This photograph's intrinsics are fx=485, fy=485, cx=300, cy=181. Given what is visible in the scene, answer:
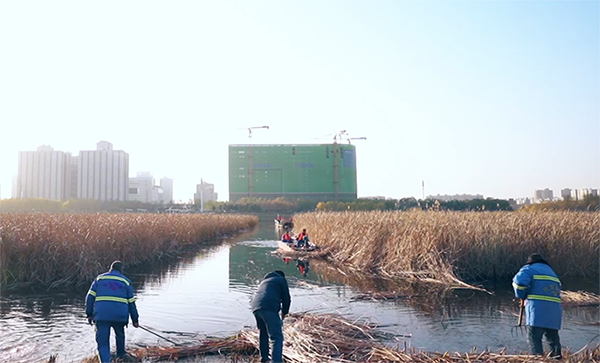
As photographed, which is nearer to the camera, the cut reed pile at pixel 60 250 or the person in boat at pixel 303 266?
the cut reed pile at pixel 60 250

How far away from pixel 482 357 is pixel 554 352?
57.3 inches

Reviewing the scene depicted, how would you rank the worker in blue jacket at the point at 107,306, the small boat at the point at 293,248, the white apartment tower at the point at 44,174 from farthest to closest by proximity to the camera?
the white apartment tower at the point at 44,174
the small boat at the point at 293,248
the worker in blue jacket at the point at 107,306

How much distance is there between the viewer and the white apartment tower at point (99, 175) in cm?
10575

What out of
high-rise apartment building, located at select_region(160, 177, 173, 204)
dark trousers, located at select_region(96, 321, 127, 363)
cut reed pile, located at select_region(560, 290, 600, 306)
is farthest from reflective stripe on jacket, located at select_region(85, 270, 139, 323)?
high-rise apartment building, located at select_region(160, 177, 173, 204)

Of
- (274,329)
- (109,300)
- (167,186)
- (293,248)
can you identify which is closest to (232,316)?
(109,300)

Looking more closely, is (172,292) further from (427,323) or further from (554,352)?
(554,352)

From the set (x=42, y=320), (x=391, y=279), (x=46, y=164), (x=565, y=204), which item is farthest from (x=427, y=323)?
(x=46, y=164)

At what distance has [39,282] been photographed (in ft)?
47.1

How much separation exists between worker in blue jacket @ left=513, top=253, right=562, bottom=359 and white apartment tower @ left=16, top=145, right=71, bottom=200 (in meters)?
110

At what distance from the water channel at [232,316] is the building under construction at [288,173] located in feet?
279

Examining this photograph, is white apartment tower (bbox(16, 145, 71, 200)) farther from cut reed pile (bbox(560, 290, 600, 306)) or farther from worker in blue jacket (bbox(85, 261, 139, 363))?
cut reed pile (bbox(560, 290, 600, 306))

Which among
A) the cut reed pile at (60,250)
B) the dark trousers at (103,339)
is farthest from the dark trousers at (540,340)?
the cut reed pile at (60,250)

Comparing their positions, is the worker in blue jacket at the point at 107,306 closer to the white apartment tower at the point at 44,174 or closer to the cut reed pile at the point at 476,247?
the cut reed pile at the point at 476,247

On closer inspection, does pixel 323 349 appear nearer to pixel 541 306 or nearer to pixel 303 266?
pixel 541 306
